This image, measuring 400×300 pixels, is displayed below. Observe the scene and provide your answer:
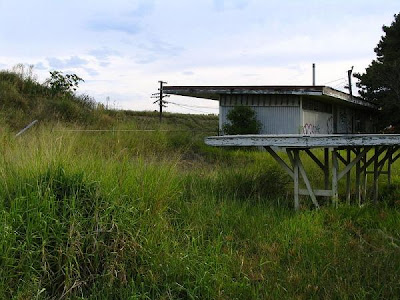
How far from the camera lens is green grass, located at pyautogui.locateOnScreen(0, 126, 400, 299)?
12.7 feet

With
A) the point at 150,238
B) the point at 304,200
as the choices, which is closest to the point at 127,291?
the point at 150,238

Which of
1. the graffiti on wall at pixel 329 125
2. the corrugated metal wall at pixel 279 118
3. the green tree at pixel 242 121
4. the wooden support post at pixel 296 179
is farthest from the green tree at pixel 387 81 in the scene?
the wooden support post at pixel 296 179

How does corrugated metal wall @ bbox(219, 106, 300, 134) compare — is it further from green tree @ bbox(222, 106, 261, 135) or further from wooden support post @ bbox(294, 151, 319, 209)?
wooden support post @ bbox(294, 151, 319, 209)

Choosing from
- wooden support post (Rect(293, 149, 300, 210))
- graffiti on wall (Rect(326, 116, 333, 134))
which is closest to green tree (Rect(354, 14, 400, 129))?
graffiti on wall (Rect(326, 116, 333, 134))

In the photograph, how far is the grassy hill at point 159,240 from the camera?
389cm

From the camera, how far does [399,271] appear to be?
4.12 m

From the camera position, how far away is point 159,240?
4570 millimetres

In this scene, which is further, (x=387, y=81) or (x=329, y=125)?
(x=387, y=81)

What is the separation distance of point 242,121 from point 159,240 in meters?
12.7

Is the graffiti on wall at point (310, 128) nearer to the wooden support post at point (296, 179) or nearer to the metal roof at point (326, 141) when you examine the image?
the wooden support post at point (296, 179)

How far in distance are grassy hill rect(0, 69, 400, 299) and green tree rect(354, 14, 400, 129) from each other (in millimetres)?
26417

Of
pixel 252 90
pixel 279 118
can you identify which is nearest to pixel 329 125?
pixel 279 118

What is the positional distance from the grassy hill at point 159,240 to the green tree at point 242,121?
10508 mm

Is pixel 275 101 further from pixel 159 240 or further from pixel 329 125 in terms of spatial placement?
pixel 159 240
